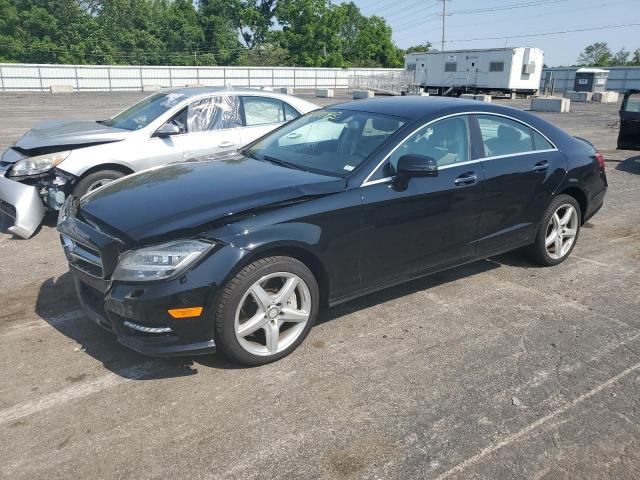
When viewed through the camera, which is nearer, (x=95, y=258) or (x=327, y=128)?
(x=95, y=258)

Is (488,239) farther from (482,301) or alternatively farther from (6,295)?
(6,295)

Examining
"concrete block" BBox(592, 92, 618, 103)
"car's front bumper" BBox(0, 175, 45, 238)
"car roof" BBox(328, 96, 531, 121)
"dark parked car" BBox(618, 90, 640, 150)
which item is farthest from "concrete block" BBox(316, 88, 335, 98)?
"car roof" BBox(328, 96, 531, 121)

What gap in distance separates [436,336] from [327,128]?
74.8 inches

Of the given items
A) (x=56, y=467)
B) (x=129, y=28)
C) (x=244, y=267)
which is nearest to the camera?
(x=56, y=467)

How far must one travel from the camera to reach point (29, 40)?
53562 millimetres

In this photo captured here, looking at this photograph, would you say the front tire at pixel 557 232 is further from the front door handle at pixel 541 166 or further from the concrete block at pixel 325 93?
the concrete block at pixel 325 93

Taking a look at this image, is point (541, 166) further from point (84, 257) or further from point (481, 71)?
point (481, 71)

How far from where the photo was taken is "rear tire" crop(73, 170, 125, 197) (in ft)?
19.6

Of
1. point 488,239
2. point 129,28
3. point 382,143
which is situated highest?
point 129,28

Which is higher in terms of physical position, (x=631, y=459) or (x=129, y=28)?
(x=129, y=28)

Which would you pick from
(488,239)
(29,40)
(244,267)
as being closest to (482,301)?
(488,239)

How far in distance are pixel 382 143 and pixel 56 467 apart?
2845 mm

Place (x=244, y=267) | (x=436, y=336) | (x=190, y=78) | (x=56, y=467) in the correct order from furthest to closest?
(x=190, y=78)
(x=436, y=336)
(x=244, y=267)
(x=56, y=467)

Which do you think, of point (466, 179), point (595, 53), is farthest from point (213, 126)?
point (595, 53)
